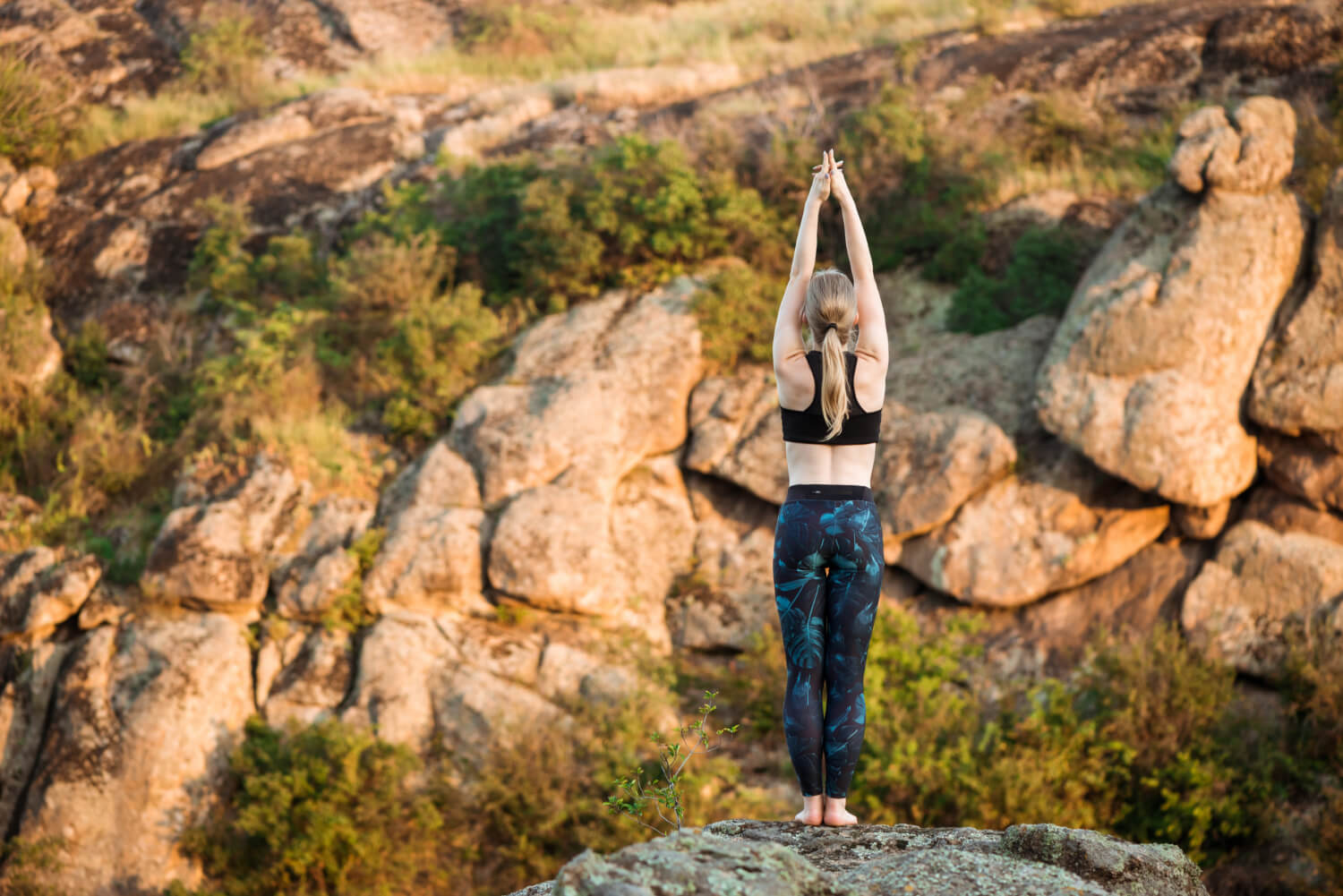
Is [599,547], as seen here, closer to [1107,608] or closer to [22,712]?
[1107,608]

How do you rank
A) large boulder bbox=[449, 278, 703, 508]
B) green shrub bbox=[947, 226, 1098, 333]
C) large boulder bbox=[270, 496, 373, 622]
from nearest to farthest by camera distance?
large boulder bbox=[270, 496, 373, 622] < large boulder bbox=[449, 278, 703, 508] < green shrub bbox=[947, 226, 1098, 333]

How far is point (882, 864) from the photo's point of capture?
3.63 metres

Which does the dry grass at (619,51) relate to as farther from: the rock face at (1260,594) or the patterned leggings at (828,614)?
the patterned leggings at (828,614)

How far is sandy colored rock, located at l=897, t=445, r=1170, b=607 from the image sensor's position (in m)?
9.63

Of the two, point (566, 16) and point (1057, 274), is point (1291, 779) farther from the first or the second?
point (566, 16)

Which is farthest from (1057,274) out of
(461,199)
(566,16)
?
(566,16)

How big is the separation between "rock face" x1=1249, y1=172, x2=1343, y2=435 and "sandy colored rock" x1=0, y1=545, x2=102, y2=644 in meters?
10.9

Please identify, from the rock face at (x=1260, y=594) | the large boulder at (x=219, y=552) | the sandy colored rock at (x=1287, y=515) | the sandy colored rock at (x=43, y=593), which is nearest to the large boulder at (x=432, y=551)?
the large boulder at (x=219, y=552)

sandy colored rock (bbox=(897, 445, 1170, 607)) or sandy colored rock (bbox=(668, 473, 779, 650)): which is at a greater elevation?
sandy colored rock (bbox=(897, 445, 1170, 607))

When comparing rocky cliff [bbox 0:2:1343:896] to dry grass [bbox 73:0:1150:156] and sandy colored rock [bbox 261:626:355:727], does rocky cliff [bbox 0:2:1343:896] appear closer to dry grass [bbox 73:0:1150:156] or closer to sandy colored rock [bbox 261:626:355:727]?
sandy colored rock [bbox 261:626:355:727]

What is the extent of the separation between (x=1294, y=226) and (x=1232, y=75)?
4995mm

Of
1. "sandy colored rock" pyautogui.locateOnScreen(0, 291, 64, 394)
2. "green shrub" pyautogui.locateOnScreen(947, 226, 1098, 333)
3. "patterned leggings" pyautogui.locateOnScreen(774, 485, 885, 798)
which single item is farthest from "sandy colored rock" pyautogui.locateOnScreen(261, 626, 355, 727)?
"green shrub" pyautogui.locateOnScreen(947, 226, 1098, 333)

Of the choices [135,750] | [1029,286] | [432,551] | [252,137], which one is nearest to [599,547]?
[432,551]

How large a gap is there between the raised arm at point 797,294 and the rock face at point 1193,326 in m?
5.98
